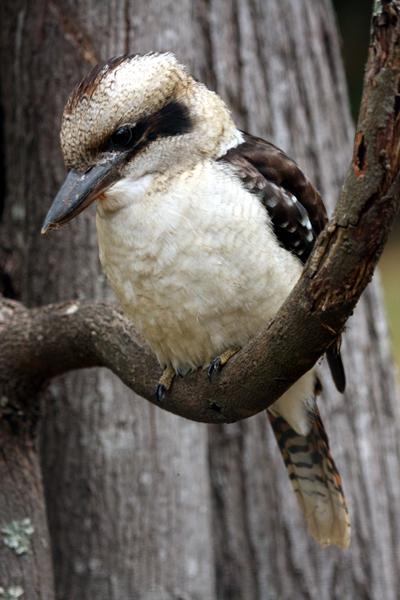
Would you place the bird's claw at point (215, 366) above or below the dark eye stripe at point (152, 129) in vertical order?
below

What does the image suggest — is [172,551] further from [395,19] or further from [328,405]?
[395,19]

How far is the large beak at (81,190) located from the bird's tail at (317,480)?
932 mm

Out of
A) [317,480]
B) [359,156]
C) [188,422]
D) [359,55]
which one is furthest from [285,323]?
→ [359,55]

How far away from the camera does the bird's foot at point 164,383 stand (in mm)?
1705

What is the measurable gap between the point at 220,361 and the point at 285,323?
1.27 ft

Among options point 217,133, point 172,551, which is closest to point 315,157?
point 217,133

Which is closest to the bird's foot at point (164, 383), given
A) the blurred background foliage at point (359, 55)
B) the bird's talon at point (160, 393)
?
the bird's talon at point (160, 393)

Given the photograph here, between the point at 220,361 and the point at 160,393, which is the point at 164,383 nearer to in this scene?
the point at 160,393

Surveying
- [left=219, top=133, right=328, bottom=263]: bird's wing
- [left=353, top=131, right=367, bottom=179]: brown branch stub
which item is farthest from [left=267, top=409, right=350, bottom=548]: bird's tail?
[left=353, top=131, right=367, bottom=179]: brown branch stub

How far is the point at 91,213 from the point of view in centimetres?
232

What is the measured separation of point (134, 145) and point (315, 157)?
4.45 feet

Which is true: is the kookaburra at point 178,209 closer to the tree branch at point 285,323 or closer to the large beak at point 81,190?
the large beak at point 81,190

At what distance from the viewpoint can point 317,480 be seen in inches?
79.7

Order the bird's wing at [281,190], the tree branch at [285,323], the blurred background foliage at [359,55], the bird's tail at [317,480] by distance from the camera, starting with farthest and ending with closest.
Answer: the blurred background foliage at [359,55], the bird's tail at [317,480], the bird's wing at [281,190], the tree branch at [285,323]
